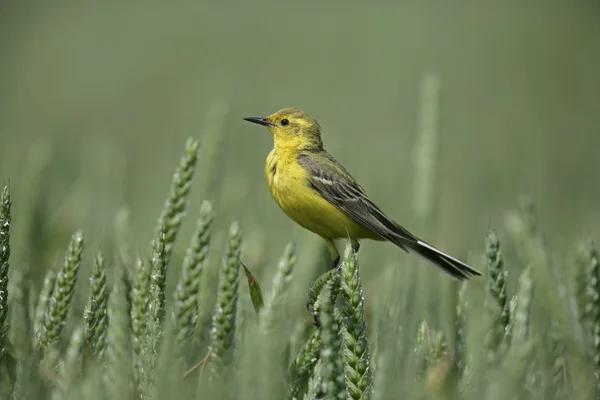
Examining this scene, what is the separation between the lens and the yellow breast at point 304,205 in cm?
370

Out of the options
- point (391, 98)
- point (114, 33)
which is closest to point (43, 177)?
point (391, 98)

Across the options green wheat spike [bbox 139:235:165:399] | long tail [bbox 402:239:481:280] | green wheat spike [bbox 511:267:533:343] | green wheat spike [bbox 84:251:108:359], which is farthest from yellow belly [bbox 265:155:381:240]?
green wheat spike [bbox 139:235:165:399]

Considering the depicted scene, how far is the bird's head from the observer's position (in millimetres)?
4527

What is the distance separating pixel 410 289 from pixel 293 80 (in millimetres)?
9947

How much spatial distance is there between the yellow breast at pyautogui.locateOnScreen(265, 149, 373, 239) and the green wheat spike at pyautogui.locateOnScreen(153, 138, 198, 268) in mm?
1579

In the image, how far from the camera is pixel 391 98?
463 inches

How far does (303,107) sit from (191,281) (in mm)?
8248

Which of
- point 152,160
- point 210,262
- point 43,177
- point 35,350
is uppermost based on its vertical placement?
point 152,160

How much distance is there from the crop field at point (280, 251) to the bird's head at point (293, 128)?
0.17 m

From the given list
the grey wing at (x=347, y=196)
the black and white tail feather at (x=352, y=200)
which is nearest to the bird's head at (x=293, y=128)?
the black and white tail feather at (x=352, y=200)

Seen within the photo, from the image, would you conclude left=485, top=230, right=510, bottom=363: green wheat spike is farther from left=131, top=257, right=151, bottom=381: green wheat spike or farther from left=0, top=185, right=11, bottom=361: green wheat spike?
left=0, top=185, right=11, bottom=361: green wheat spike

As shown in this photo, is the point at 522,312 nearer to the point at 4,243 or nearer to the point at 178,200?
the point at 178,200

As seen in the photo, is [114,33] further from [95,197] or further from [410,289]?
[410,289]

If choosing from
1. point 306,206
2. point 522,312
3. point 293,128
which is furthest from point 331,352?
point 293,128
